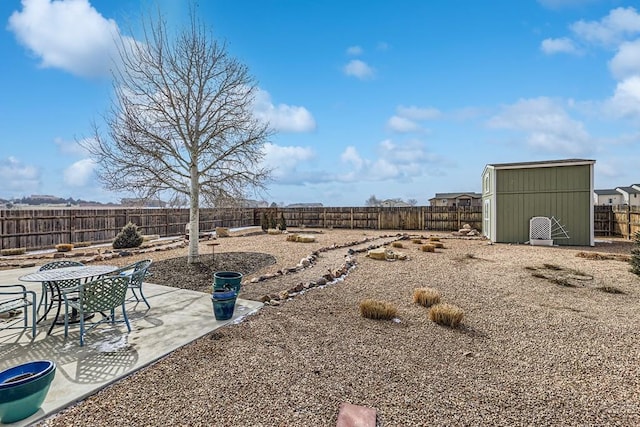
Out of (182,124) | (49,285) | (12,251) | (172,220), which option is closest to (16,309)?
(49,285)

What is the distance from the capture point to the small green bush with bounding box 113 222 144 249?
448 inches

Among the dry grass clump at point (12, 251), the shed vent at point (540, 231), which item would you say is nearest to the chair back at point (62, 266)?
the dry grass clump at point (12, 251)

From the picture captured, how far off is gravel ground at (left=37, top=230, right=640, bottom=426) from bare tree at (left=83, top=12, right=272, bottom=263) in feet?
11.2

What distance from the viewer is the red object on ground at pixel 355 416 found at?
213cm

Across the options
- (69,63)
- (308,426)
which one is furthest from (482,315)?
(69,63)

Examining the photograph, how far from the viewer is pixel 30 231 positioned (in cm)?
1131

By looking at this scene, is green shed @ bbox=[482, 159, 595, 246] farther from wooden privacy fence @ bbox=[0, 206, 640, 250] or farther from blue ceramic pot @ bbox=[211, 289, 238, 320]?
blue ceramic pot @ bbox=[211, 289, 238, 320]

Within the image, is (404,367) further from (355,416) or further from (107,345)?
(107,345)

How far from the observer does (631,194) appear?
3366cm

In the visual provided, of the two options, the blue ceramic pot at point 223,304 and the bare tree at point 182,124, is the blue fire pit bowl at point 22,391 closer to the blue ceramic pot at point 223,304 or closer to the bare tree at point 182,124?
the blue ceramic pot at point 223,304

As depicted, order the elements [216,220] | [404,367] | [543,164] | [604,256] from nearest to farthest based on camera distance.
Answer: [404,367], [604,256], [543,164], [216,220]

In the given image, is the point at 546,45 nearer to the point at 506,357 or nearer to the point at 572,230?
the point at 572,230

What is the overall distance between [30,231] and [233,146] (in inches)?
386

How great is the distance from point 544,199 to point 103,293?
15.2 metres
